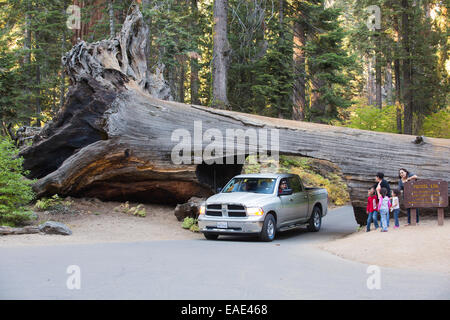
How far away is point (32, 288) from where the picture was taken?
20.2ft

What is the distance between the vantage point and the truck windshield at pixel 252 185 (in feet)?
45.0

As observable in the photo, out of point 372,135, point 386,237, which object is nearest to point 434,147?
point 372,135

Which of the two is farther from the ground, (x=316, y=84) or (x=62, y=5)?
(x=62, y=5)

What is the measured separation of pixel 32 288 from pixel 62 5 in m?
31.0

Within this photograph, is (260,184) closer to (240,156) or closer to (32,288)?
(240,156)

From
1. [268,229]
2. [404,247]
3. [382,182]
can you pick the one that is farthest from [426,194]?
[268,229]

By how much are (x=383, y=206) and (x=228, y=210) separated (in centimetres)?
409

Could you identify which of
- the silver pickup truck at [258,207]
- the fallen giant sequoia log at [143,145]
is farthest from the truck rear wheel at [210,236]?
the fallen giant sequoia log at [143,145]

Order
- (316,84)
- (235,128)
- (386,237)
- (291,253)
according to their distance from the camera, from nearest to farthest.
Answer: (291,253), (386,237), (235,128), (316,84)

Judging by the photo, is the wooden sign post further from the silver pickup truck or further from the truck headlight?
the truck headlight

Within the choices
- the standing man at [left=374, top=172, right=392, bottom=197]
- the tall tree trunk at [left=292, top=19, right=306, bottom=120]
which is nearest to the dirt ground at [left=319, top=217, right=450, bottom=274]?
the standing man at [left=374, top=172, right=392, bottom=197]

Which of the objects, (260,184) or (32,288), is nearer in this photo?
(32,288)

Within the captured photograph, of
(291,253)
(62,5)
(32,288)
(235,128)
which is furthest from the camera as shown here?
(62,5)

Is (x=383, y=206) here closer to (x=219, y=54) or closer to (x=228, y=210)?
(x=228, y=210)
